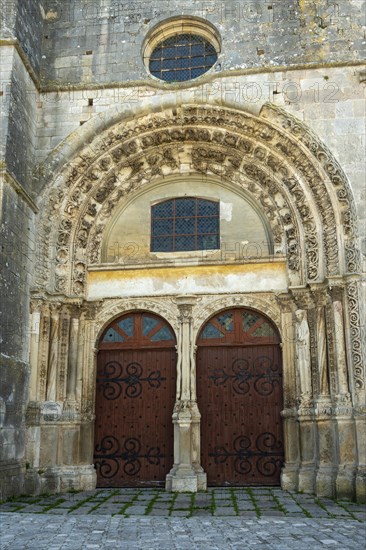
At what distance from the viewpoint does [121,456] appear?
27.9ft

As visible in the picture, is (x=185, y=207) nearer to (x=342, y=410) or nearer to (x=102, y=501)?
(x=342, y=410)

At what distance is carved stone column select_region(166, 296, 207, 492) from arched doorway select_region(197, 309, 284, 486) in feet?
0.84

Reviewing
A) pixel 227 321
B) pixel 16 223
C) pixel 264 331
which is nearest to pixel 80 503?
pixel 227 321

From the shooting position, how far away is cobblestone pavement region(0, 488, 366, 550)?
490cm

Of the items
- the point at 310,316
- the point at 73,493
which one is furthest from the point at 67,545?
the point at 310,316

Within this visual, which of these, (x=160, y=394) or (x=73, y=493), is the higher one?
(x=160, y=394)

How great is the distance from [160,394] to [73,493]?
178cm

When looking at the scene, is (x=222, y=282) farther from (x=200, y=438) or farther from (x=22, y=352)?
(x=22, y=352)

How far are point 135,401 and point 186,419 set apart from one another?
36.7 inches

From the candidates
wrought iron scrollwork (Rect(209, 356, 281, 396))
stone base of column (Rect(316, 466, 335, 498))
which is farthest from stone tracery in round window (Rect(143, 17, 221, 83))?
stone base of column (Rect(316, 466, 335, 498))

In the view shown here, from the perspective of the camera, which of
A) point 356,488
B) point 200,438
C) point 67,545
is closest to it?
point 67,545

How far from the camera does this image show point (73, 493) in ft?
25.7

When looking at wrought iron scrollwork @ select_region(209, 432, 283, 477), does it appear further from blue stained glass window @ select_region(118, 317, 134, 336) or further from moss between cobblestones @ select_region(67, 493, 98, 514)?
blue stained glass window @ select_region(118, 317, 134, 336)

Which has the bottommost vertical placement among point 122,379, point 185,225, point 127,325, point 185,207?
point 122,379
